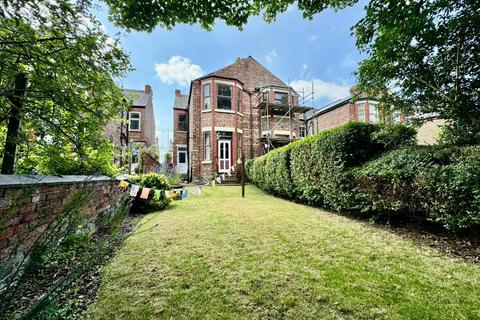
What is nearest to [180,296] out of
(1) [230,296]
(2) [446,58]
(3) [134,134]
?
(1) [230,296]

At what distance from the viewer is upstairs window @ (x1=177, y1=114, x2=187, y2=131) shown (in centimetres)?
1770

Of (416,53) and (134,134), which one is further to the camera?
(134,134)

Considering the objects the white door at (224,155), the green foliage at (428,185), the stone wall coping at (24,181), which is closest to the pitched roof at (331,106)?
the white door at (224,155)

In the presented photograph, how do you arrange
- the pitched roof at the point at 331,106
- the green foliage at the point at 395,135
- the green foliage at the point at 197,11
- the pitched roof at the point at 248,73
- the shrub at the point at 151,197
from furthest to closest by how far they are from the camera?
the pitched roof at the point at 331,106, the pitched roof at the point at 248,73, the shrub at the point at 151,197, the green foliage at the point at 395,135, the green foliage at the point at 197,11

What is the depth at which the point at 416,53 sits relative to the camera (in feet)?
13.0

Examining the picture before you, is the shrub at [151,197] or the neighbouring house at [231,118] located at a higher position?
the neighbouring house at [231,118]

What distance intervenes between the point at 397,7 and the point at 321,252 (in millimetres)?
3599

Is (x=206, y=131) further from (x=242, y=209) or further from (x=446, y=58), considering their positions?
(x=446, y=58)

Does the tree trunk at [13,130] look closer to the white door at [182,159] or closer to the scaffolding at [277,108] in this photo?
the scaffolding at [277,108]

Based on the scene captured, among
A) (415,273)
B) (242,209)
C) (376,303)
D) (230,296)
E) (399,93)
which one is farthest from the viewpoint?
(242,209)

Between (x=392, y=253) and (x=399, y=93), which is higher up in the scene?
(x=399, y=93)

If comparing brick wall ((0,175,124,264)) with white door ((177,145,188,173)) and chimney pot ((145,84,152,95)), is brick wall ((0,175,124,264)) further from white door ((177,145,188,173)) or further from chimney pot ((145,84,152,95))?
chimney pot ((145,84,152,95))

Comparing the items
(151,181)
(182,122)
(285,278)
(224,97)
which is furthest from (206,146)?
(285,278)

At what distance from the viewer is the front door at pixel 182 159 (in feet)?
56.4
